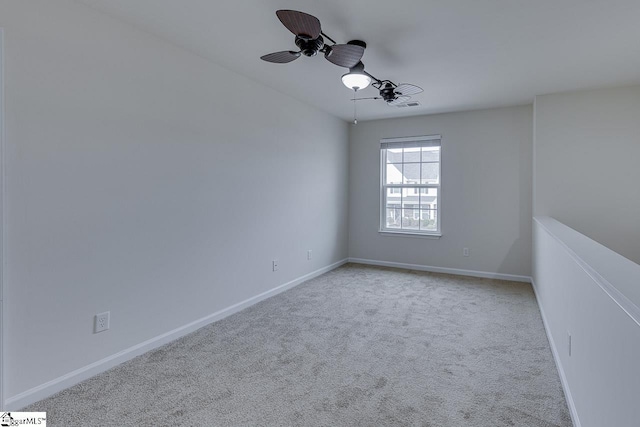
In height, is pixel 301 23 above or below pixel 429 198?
above

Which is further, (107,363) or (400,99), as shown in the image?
(400,99)

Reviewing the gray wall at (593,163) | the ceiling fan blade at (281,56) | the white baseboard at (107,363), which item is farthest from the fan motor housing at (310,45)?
the gray wall at (593,163)

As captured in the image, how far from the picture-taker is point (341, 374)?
Answer: 2391 millimetres

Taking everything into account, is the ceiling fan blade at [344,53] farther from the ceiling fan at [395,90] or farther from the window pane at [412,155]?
the window pane at [412,155]

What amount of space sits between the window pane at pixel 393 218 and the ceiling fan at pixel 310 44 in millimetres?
3392

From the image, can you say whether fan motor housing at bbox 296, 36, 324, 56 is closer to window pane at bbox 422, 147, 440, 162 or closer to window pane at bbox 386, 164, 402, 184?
window pane at bbox 422, 147, 440, 162

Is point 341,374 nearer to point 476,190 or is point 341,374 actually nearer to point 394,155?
point 476,190

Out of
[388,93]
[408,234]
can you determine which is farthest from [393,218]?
[388,93]

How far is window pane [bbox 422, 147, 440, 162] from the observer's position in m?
5.39

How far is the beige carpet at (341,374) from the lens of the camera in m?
1.95

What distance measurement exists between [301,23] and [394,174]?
4.06 m

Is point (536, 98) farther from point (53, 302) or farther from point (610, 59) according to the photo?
point (53, 302)

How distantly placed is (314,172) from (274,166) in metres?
0.97

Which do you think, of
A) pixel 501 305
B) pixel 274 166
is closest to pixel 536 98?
pixel 501 305
